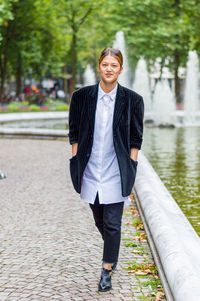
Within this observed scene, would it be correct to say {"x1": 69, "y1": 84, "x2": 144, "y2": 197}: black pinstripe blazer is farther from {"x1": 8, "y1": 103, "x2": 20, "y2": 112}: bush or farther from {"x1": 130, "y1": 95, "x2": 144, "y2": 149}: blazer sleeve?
{"x1": 8, "y1": 103, "x2": 20, "y2": 112}: bush

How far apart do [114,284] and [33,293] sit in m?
0.66

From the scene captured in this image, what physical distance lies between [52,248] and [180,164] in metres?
6.29

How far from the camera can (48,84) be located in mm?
57500

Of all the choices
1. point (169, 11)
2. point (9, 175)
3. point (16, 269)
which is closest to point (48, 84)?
point (169, 11)

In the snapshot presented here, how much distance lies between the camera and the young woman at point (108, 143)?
13.4 ft

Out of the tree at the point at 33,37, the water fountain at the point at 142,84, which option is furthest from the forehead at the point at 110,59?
the tree at the point at 33,37

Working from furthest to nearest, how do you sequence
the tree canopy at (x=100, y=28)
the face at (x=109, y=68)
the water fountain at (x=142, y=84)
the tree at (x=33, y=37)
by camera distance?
1. the tree at (x=33, y=37)
2. the tree canopy at (x=100, y=28)
3. the water fountain at (x=142, y=84)
4. the face at (x=109, y=68)

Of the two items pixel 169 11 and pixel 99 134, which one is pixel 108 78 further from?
pixel 169 11

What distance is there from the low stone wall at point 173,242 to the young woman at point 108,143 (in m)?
0.47

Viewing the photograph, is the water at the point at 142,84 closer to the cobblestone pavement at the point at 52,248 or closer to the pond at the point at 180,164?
the pond at the point at 180,164

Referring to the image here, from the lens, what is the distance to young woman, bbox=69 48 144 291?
13.4 ft

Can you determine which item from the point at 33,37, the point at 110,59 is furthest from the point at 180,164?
the point at 33,37

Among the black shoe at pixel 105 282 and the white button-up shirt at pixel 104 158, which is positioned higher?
the white button-up shirt at pixel 104 158

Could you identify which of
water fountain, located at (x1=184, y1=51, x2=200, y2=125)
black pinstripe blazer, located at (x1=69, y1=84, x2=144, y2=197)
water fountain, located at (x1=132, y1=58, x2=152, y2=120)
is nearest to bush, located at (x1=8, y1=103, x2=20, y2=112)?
water fountain, located at (x1=132, y1=58, x2=152, y2=120)
